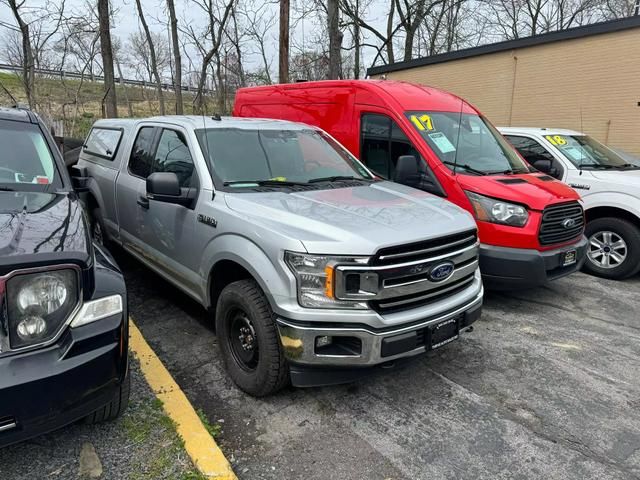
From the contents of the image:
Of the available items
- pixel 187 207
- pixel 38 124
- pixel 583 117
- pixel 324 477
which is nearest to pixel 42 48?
pixel 38 124

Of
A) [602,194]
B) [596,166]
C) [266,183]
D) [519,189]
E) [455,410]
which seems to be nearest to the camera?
[455,410]

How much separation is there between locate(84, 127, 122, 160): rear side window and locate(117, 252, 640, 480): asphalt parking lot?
81.4 inches

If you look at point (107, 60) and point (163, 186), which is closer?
point (163, 186)

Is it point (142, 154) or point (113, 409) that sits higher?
point (142, 154)

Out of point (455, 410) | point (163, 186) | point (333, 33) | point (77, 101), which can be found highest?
point (333, 33)

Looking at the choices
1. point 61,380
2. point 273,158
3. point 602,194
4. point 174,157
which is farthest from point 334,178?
point 602,194

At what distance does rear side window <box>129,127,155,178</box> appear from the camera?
14.9 feet

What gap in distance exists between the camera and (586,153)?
21.8ft

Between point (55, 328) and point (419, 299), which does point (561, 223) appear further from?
point (55, 328)

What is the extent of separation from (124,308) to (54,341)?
0.38m

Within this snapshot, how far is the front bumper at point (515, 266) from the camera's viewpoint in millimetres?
4438

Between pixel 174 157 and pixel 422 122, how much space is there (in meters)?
2.83

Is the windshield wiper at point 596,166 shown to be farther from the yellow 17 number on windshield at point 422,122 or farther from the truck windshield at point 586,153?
the yellow 17 number on windshield at point 422,122

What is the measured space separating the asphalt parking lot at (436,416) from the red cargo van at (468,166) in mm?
714
